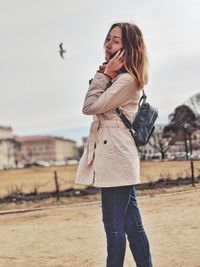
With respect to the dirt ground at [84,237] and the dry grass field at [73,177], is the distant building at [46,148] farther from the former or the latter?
the dirt ground at [84,237]

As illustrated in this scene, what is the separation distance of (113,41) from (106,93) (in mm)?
358

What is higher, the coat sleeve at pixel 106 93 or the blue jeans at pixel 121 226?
the coat sleeve at pixel 106 93

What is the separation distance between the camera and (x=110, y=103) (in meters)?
2.81

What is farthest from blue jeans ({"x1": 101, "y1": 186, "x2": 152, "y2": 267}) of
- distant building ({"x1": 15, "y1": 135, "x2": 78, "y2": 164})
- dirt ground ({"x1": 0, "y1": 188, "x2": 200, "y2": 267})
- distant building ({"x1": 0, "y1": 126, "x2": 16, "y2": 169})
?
distant building ({"x1": 15, "y1": 135, "x2": 78, "y2": 164})

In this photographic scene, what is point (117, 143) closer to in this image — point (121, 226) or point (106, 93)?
point (106, 93)

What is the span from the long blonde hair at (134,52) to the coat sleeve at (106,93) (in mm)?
57

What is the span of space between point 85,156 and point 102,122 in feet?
0.75

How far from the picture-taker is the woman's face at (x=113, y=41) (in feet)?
9.65

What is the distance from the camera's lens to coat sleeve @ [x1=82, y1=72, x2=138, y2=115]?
2.80 meters

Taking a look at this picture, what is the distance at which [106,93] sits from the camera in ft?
9.25

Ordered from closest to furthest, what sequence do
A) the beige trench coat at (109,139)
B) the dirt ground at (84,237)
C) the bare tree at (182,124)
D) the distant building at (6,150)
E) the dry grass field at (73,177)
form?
the beige trench coat at (109,139), the dirt ground at (84,237), the dry grass field at (73,177), the bare tree at (182,124), the distant building at (6,150)

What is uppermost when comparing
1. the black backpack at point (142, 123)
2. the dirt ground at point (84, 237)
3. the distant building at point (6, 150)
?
the distant building at point (6, 150)

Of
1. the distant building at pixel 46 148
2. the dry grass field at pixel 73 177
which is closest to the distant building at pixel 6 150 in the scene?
the distant building at pixel 46 148

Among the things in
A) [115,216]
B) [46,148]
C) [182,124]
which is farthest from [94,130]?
[46,148]
